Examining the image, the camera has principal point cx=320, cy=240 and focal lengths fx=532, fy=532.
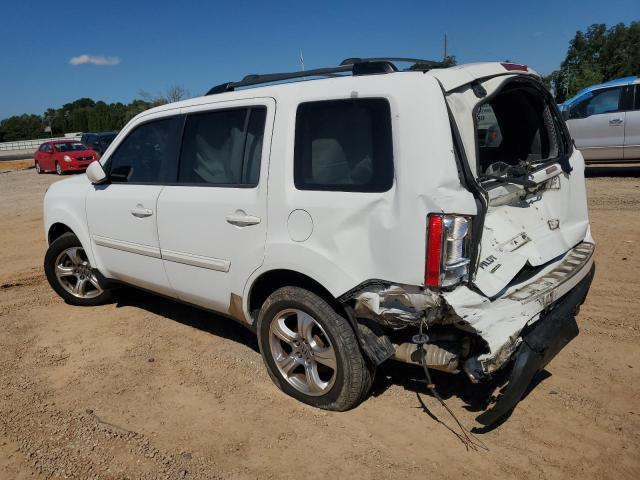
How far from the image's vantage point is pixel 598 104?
1119 centimetres

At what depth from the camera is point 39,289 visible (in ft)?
19.9

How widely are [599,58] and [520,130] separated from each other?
74369 mm

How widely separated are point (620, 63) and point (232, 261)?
229ft

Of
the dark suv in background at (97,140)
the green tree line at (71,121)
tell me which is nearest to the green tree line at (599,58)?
the dark suv in background at (97,140)

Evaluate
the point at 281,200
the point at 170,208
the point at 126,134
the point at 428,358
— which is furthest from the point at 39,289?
the point at 428,358

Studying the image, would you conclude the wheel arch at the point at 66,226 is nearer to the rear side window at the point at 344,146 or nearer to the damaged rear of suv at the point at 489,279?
the rear side window at the point at 344,146

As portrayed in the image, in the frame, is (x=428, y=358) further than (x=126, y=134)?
No

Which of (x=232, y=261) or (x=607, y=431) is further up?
(x=232, y=261)

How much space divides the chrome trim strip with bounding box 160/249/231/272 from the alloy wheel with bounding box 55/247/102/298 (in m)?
1.60

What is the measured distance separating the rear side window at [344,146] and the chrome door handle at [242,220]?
37 centimetres

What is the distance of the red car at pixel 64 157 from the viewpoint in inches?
864

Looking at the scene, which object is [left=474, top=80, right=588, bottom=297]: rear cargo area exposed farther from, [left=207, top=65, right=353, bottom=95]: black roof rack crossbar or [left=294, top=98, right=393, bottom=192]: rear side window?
[left=207, top=65, right=353, bottom=95]: black roof rack crossbar

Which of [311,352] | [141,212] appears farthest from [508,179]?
[141,212]

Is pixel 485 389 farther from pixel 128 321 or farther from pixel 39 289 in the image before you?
pixel 39 289
